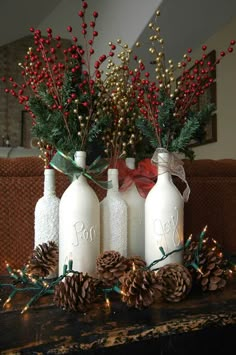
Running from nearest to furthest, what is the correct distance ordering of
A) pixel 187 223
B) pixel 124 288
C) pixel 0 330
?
pixel 0 330, pixel 124 288, pixel 187 223

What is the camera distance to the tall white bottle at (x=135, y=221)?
2.71 ft

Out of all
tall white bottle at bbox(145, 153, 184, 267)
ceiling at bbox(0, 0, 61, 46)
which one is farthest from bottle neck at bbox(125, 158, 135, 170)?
ceiling at bbox(0, 0, 61, 46)

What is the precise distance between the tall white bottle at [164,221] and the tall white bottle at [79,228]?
0.13m

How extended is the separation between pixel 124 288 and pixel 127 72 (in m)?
0.56

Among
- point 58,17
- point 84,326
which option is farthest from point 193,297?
point 58,17

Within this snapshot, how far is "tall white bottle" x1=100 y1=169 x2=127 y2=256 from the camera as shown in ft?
2.52

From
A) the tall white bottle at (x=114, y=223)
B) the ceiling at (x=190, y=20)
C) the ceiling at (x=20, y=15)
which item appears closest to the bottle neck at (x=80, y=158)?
the tall white bottle at (x=114, y=223)

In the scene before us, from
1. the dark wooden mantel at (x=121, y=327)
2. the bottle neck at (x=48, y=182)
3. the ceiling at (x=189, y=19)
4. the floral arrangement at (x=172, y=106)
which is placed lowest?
the dark wooden mantel at (x=121, y=327)

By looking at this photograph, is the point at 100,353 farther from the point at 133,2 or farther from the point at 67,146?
the point at 133,2

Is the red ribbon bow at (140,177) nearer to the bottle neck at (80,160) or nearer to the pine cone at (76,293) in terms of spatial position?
the bottle neck at (80,160)

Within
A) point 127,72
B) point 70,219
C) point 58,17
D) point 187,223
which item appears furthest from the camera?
point 58,17

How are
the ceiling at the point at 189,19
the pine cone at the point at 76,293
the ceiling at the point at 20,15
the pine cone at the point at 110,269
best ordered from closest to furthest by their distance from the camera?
the pine cone at the point at 76,293
the pine cone at the point at 110,269
the ceiling at the point at 189,19
the ceiling at the point at 20,15

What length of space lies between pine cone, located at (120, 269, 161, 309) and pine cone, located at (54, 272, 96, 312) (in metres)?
0.06

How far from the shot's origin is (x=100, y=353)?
1.68ft
